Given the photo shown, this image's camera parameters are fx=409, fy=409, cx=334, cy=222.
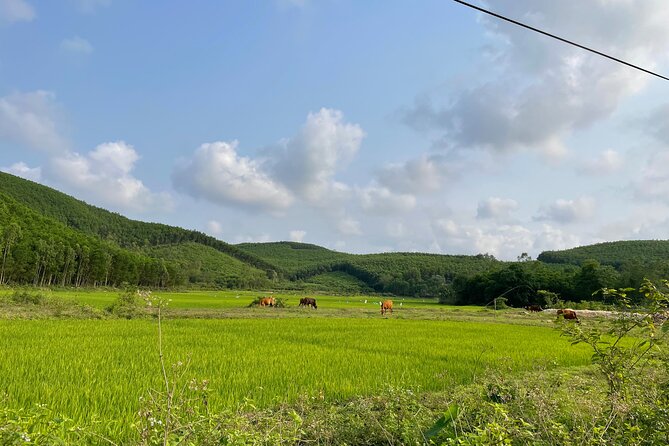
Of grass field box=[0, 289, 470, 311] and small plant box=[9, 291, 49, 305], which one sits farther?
grass field box=[0, 289, 470, 311]

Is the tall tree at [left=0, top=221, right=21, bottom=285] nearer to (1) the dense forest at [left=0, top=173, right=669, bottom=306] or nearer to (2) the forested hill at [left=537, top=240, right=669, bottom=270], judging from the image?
(1) the dense forest at [left=0, top=173, right=669, bottom=306]

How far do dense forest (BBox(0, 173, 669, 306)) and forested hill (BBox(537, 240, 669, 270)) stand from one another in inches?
10.8

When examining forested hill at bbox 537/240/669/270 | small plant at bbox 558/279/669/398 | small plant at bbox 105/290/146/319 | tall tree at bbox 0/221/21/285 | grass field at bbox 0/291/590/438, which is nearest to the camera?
small plant at bbox 558/279/669/398

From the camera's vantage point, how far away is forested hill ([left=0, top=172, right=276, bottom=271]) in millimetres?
141500

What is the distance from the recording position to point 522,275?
6694 centimetres

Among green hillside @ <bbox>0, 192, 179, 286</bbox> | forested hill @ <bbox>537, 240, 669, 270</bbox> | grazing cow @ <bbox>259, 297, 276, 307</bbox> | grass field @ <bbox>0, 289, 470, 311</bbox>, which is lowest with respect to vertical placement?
grass field @ <bbox>0, 289, 470, 311</bbox>

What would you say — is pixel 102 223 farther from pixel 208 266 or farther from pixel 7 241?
pixel 7 241

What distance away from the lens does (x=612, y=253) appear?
116625 millimetres

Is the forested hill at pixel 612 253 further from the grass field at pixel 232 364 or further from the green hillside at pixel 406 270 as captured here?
the grass field at pixel 232 364

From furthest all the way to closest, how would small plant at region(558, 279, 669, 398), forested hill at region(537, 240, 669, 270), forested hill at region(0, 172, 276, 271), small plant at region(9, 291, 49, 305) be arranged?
forested hill at region(0, 172, 276, 271)
forested hill at region(537, 240, 669, 270)
small plant at region(9, 291, 49, 305)
small plant at region(558, 279, 669, 398)

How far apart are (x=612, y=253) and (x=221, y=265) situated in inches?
4991

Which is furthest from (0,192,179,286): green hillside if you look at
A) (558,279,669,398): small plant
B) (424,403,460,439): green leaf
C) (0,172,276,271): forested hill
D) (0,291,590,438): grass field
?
(558,279,669,398): small plant

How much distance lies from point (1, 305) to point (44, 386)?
908 inches

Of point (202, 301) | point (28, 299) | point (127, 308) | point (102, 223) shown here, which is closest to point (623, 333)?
point (127, 308)
